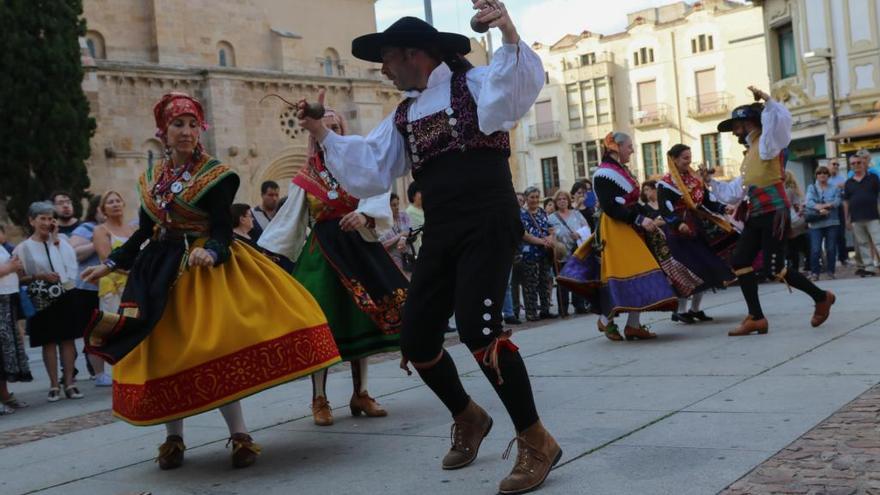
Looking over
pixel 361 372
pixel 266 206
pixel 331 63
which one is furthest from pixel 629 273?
pixel 331 63

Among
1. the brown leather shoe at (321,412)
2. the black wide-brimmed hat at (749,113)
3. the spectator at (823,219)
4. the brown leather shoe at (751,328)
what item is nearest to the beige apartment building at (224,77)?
the spectator at (823,219)

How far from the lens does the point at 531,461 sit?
3.81 metres

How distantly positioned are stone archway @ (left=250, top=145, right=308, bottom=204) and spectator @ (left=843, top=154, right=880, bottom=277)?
1827 cm

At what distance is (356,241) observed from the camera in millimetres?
5824

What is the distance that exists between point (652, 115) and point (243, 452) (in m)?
50.8

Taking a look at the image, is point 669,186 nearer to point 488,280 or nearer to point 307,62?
point 488,280

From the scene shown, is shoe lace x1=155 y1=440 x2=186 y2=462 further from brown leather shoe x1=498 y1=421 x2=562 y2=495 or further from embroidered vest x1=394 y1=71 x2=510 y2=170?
embroidered vest x1=394 y1=71 x2=510 y2=170

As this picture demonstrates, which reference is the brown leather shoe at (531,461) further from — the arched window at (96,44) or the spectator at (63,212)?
the arched window at (96,44)

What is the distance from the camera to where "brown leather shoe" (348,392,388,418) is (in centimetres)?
576

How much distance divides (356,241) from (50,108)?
18.6 m

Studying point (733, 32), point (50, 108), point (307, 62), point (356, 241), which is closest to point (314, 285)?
point (356, 241)

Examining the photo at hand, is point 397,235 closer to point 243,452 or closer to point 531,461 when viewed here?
point 243,452

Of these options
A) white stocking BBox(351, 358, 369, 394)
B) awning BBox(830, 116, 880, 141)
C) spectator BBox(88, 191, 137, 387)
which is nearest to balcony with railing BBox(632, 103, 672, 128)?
awning BBox(830, 116, 880, 141)

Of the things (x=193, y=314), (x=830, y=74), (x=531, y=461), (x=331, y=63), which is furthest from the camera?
(x=331, y=63)
